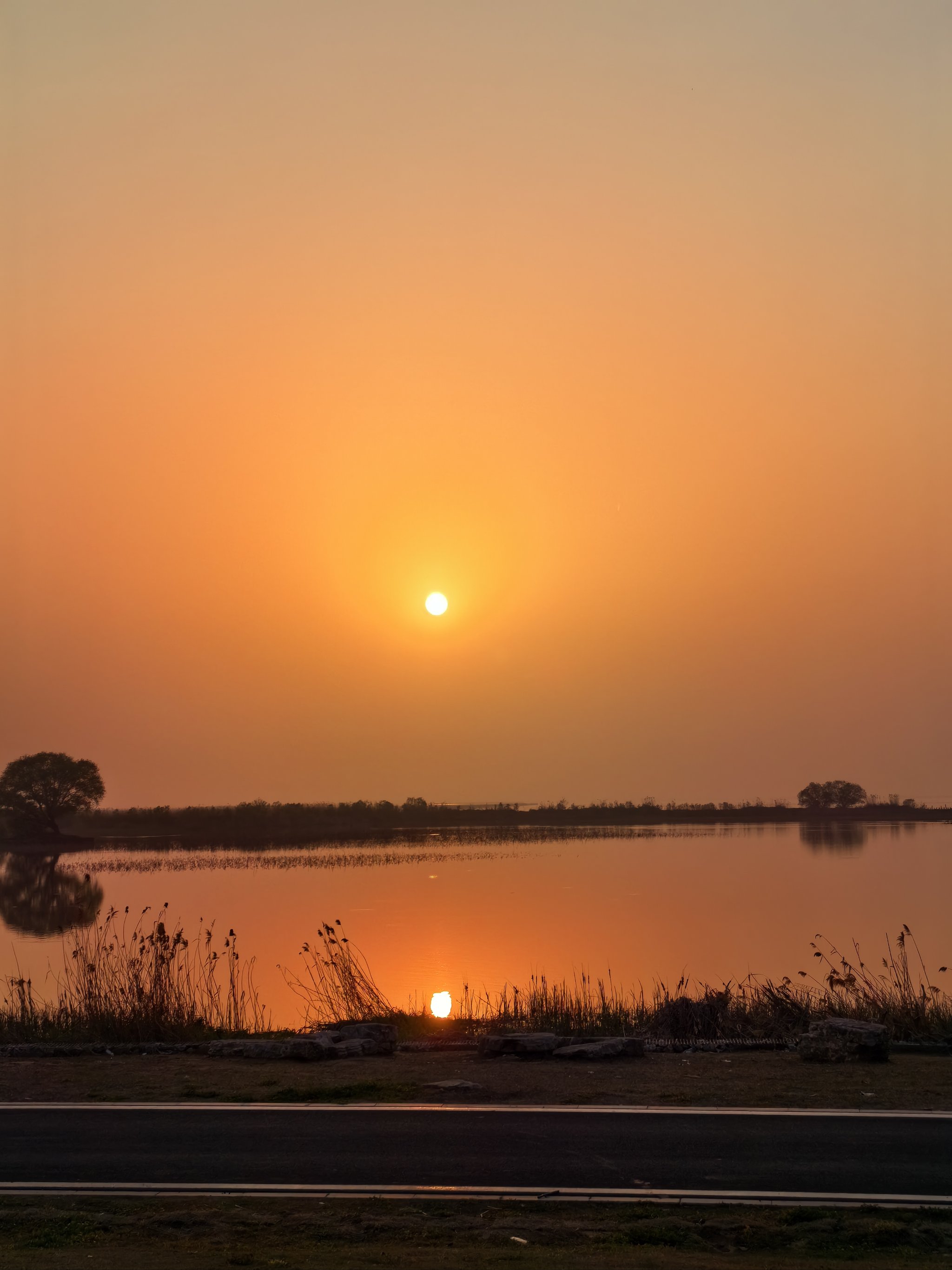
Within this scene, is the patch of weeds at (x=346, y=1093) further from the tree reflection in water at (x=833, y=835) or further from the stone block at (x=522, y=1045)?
the tree reflection in water at (x=833, y=835)

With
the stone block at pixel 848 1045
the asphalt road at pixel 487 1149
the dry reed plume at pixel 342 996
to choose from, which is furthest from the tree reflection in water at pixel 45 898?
the stone block at pixel 848 1045

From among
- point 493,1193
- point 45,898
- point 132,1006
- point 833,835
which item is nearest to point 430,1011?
point 132,1006

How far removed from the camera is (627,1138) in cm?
876

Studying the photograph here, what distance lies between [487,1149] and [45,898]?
41.4 metres

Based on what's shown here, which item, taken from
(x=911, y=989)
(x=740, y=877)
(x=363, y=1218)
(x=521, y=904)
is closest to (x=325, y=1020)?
(x=911, y=989)

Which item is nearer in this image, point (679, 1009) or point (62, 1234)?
point (62, 1234)

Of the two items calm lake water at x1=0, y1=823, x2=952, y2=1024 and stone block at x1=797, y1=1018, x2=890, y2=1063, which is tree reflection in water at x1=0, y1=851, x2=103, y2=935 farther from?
stone block at x1=797, y1=1018, x2=890, y2=1063

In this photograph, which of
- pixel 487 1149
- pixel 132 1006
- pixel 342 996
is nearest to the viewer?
pixel 487 1149

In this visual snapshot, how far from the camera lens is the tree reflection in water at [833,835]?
63906 mm

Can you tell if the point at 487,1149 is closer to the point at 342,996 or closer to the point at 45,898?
the point at 342,996

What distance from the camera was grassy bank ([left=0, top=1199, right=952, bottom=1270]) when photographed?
21.2 feet

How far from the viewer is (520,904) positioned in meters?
37.8

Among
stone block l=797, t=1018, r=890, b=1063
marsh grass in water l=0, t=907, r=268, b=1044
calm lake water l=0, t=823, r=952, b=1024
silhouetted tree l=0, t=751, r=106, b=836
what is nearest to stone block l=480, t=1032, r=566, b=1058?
stone block l=797, t=1018, r=890, b=1063

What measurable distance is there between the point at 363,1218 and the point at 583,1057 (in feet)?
17.6
